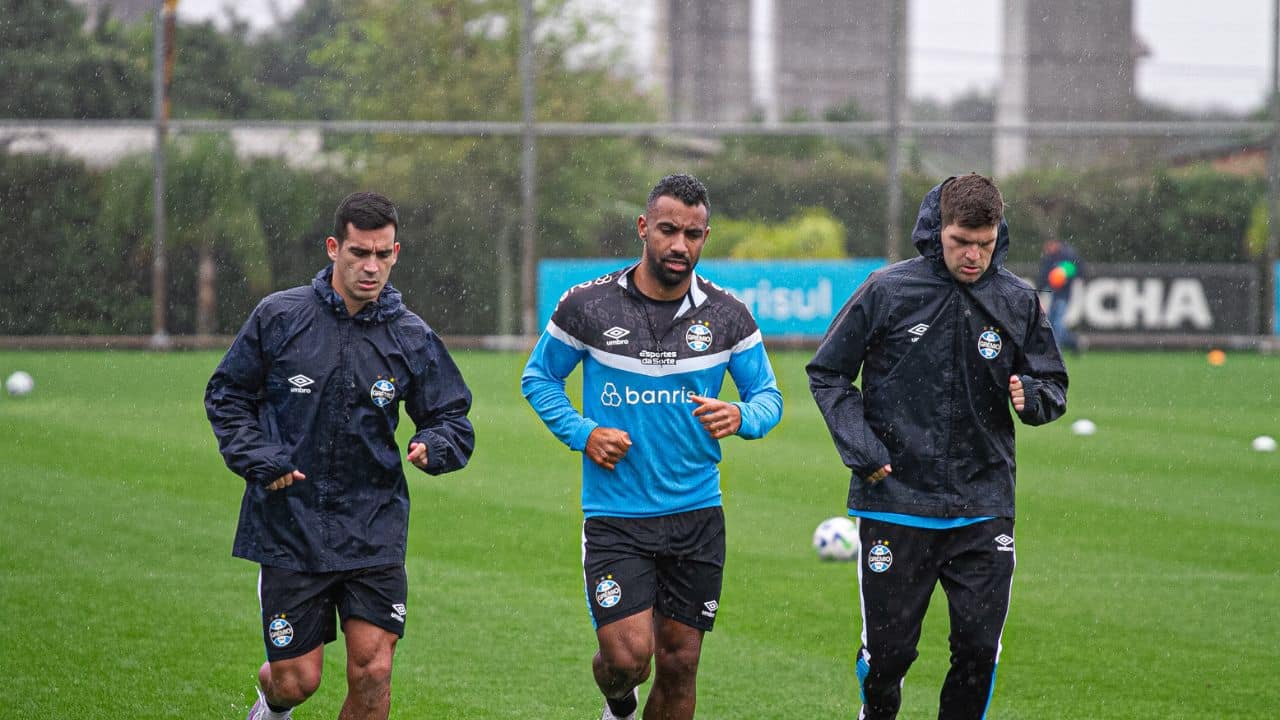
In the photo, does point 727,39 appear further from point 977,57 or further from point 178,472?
point 178,472

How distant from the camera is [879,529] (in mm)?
5031

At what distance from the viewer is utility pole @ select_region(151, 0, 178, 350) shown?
23.2m

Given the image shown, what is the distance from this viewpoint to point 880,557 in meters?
5.01

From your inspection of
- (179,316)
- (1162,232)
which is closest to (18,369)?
(179,316)

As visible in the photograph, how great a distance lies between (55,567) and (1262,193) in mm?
23405

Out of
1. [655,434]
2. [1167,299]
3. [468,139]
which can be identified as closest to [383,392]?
[655,434]

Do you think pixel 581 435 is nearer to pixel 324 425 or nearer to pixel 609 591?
pixel 609 591

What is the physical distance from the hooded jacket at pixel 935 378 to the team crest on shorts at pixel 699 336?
41cm

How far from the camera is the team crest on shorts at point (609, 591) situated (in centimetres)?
508

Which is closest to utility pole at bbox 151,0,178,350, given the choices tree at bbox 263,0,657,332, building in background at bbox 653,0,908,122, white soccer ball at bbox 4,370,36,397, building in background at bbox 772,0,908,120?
tree at bbox 263,0,657,332

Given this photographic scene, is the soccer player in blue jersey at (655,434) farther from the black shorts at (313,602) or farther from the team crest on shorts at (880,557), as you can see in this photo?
the black shorts at (313,602)

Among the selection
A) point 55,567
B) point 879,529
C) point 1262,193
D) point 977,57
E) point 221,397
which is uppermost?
point 977,57

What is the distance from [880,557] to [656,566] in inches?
31.7

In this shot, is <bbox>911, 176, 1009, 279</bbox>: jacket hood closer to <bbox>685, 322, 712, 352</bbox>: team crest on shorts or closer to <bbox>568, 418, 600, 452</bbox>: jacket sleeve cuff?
<bbox>685, 322, 712, 352</bbox>: team crest on shorts
